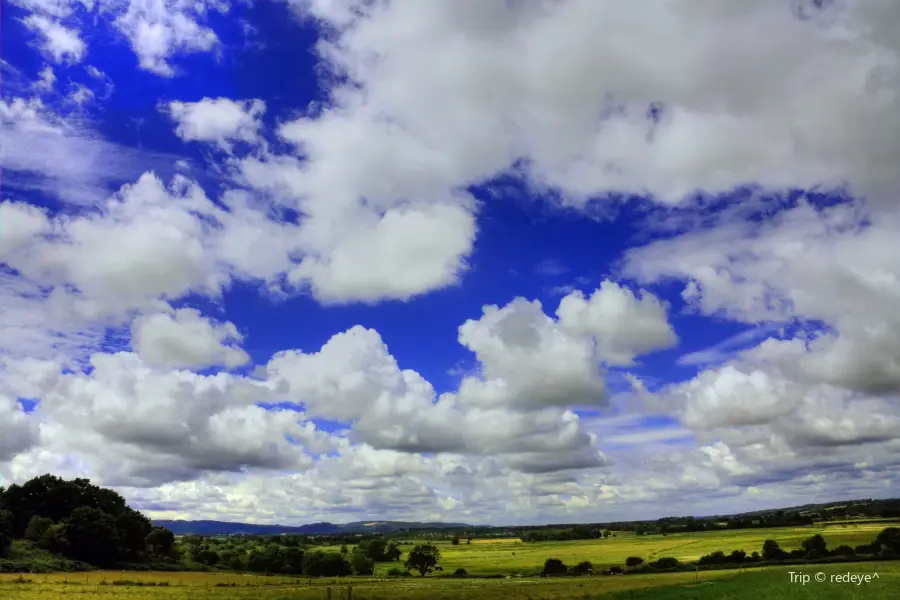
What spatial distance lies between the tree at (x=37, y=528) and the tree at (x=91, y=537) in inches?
140

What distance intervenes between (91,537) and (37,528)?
34.9ft

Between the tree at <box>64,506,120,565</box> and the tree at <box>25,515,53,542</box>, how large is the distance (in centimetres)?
355

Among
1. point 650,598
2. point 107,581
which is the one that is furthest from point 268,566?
point 650,598

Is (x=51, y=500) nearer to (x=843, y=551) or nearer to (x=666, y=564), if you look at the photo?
(x=666, y=564)

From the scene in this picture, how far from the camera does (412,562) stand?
540ft

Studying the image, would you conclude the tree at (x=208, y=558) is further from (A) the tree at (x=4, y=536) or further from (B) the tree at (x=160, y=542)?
(A) the tree at (x=4, y=536)

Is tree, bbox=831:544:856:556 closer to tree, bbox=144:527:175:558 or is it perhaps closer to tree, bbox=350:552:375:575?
tree, bbox=350:552:375:575

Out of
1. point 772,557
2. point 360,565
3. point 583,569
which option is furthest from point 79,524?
point 772,557

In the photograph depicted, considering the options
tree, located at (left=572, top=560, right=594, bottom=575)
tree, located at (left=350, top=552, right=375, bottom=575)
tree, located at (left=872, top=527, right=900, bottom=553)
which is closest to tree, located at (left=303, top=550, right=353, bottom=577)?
tree, located at (left=350, top=552, right=375, bottom=575)

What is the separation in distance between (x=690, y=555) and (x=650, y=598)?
130 metres

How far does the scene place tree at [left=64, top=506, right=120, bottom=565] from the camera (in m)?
119

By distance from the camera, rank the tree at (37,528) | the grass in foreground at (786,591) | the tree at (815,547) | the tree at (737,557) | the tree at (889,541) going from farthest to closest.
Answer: the tree at (737,557), the tree at (815,547), the tree at (889,541), the tree at (37,528), the grass in foreground at (786,591)

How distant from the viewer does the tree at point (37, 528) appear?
118938 millimetres

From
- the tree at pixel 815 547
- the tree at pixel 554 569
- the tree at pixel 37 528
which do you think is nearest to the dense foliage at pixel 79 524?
the tree at pixel 37 528
